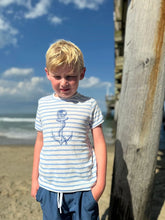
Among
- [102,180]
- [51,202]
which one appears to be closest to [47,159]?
[51,202]

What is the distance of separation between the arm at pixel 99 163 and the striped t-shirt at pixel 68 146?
0.04m

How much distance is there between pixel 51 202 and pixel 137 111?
1.17 metres

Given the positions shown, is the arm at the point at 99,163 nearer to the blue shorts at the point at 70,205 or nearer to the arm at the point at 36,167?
the blue shorts at the point at 70,205

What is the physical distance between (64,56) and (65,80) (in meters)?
0.18

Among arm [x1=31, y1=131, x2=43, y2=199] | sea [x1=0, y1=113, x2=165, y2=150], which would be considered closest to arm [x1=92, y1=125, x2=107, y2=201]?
arm [x1=31, y1=131, x2=43, y2=199]

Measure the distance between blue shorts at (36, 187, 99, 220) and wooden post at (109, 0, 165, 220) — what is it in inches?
28.3

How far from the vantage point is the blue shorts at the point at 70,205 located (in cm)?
147

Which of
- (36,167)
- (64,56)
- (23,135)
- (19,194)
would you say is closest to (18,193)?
(19,194)

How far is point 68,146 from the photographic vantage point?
1.48m

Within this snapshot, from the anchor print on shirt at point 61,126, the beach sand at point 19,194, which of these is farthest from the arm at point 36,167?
the beach sand at point 19,194

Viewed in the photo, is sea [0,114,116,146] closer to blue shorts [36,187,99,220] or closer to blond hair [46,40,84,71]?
blue shorts [36,187,99,220]

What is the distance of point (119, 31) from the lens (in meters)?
6.02

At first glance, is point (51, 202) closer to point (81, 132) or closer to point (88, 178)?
point (88, 178)

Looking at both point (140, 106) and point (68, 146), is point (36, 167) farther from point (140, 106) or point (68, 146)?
point (140, 106)
